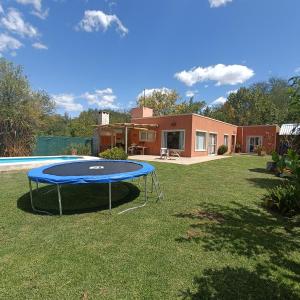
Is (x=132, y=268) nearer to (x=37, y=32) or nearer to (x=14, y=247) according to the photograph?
(x=14, y=247)

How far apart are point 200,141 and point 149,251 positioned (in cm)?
1767

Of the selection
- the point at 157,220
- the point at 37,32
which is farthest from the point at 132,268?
the point at 37,32

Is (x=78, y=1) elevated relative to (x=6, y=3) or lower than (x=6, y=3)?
elevated

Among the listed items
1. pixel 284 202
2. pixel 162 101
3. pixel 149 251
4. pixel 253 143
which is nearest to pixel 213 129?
pixel 253 143

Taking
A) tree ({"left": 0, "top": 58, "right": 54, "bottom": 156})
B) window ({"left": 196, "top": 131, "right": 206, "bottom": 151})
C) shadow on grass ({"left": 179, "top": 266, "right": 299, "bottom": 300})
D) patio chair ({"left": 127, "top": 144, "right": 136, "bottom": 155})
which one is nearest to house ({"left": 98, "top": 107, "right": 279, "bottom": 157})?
window ({"left": 196, "top": 131, "right": 206, "bottom": 151})

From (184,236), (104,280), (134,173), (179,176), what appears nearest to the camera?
(104,280)

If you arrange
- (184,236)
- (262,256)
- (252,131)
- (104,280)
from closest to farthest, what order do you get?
(104,280), (262,256), (184,236), (252,131)

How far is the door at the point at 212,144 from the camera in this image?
886 inches

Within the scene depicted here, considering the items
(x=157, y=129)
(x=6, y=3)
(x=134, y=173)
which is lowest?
(x=134, y=173)

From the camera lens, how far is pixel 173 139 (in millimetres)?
19969

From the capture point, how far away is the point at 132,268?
124 inches

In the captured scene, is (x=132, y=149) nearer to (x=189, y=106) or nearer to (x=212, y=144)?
(x=212, y=144)

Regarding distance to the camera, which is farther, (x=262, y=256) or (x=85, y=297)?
(x=262, y=256)

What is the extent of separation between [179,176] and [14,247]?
727 cm
